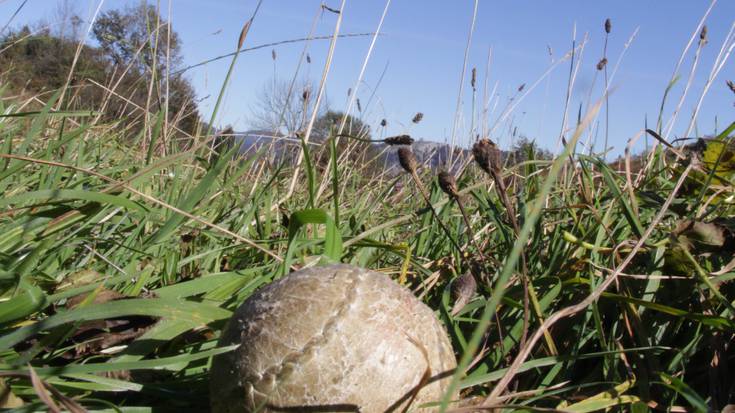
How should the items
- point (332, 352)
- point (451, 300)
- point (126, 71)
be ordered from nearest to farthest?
1. point (332, 352)
2. point (451, 300)
3. point (126, 71)

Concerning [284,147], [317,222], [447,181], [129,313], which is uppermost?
[284,147]

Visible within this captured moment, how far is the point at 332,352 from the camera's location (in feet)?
4.70

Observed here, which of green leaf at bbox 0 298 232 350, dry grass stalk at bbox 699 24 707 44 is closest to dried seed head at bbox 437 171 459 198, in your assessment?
green leaf at bbox 0 298 232 350

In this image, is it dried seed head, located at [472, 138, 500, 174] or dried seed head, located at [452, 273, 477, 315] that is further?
dried seed head, located at [452, 273, 477, 315]

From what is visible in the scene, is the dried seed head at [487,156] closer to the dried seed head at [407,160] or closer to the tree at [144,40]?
the dried seed head at [407,160]

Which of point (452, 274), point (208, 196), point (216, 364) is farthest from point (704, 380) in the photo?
point (208, 196)

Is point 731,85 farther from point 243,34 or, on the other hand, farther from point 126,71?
point 126,71

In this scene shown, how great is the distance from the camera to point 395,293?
156 cm

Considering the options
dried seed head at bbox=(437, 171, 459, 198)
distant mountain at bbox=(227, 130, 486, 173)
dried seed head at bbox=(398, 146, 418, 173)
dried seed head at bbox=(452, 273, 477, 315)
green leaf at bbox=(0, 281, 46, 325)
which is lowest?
green leaf at bbox=(0, 281, 46, 325)

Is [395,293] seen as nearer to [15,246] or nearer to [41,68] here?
[15,246]

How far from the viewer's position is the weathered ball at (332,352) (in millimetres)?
1415

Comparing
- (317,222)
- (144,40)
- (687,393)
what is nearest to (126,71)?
(144,40)

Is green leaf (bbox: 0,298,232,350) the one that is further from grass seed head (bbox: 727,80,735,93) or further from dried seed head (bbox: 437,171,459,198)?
grass seed head (bbox: 727,80,735,93)

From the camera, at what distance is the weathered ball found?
1415 mm
